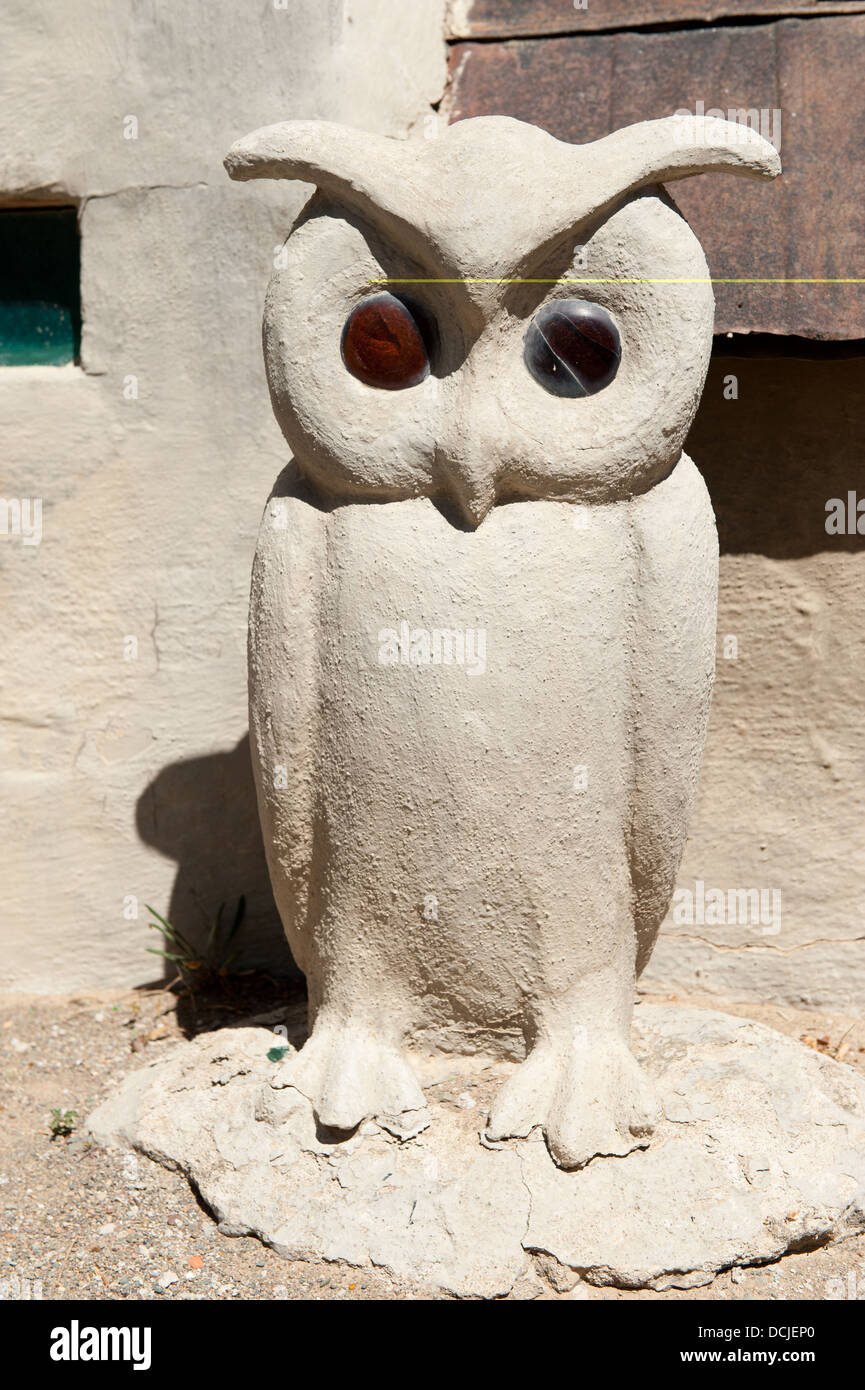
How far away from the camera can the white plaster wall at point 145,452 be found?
3477 mm

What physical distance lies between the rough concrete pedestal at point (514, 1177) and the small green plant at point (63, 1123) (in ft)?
0.54

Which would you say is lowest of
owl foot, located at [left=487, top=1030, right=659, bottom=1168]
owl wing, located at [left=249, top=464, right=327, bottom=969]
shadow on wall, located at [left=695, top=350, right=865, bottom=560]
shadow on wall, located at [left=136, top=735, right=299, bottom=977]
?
owl foot, located at [left=487, top=1030, right=659, bottom=1168]

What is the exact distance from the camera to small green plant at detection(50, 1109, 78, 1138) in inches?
127

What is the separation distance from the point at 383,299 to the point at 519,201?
305 millimetres

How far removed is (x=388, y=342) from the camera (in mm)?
2652

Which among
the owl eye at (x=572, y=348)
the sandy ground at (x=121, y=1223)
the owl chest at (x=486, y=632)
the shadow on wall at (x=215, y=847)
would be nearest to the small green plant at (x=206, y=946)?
the shadow on wall at (x=215, y=847)

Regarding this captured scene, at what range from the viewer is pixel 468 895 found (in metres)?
2.78

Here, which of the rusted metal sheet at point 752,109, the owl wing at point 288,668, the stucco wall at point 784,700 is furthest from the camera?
the stucco wall at point 784,700

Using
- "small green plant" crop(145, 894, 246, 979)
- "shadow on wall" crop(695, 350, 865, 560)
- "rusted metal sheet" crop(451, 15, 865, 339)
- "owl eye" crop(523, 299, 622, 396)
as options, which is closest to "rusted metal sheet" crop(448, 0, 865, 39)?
"rusted metal sheet" crop(451, 15, 865, 339)

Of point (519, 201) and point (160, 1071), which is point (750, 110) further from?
point (160, 1071)

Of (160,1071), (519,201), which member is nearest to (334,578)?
(519,201)

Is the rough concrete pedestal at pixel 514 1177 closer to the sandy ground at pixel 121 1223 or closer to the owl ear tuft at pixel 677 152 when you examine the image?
the sandy ground at pixel 121 1223

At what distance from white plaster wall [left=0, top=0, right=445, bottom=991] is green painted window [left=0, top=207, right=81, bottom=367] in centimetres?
7

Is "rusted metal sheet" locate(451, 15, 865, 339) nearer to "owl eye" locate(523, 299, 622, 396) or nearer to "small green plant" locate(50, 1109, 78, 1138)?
"owl eye" locate(523, 299, 622, 396)
